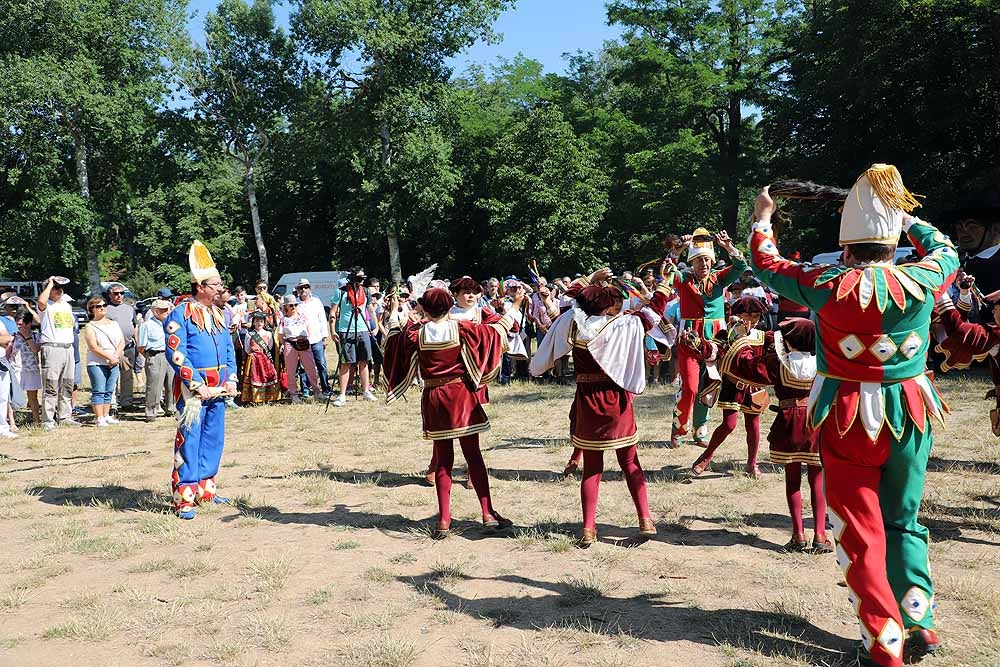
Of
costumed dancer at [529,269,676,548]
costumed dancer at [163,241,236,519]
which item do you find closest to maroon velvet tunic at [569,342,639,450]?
costumed dancer at [529,269,676,548]

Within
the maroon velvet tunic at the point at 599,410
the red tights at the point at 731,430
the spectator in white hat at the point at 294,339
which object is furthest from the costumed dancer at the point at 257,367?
the maroon velvet tunic at the point at 599,410

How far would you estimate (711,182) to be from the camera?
32.2m

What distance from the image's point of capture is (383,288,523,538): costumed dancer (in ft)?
20.7

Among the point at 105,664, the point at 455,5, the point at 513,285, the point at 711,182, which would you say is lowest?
the point at 105,664

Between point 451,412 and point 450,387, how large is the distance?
0.20m

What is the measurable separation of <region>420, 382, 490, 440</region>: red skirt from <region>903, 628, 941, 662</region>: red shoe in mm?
3296

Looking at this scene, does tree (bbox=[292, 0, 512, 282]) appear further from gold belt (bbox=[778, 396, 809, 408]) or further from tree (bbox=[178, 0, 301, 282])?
gold belt (bbox=[778, 396, 809, 408])

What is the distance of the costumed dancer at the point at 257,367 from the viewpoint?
538 inches

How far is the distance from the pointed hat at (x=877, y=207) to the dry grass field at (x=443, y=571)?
2.08m

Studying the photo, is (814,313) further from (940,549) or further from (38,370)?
(38,370)

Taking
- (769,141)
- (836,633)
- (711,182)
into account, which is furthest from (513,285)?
(711,182)

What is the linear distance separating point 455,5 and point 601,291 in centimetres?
3326

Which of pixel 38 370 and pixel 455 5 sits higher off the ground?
pixel 455 5

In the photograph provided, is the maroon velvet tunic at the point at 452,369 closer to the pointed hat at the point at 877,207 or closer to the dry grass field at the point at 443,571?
the dry grass field at the point at 443,571
